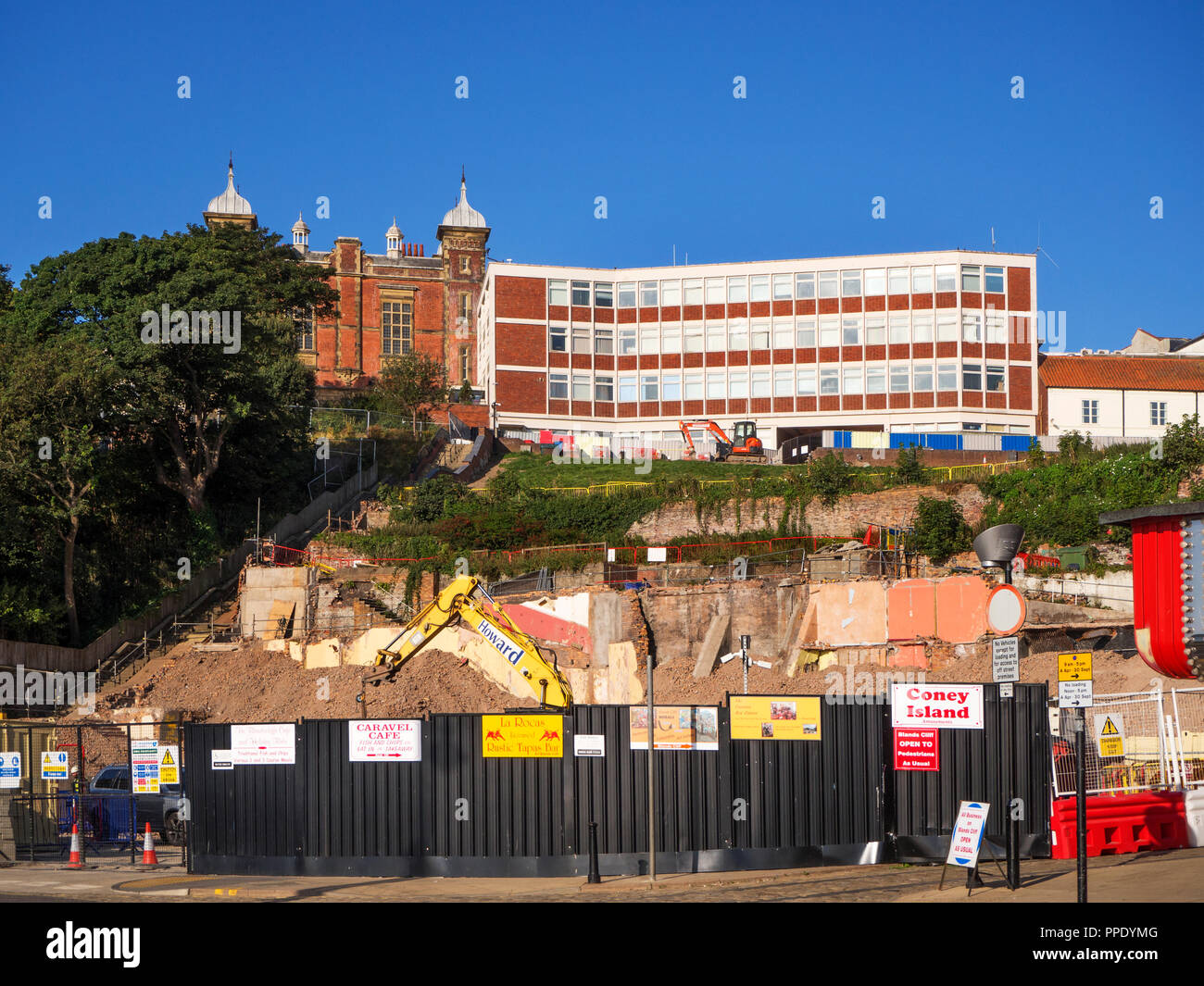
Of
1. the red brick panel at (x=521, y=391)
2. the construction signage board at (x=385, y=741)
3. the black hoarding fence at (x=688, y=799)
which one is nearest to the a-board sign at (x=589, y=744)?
the black hoarding fence at (x=688, y=799)

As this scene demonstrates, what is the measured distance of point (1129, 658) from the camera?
31.1m

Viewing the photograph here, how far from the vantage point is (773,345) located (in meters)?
70.2

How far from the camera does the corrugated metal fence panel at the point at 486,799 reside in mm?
19125

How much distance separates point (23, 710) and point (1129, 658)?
31314mm

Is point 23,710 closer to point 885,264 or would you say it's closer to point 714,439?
point 714,439

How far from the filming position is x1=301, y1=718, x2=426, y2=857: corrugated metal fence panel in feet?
63.8

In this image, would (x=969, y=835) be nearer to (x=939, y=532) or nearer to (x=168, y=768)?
(x=168, y=768)

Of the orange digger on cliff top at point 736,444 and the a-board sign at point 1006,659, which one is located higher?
the orange digger on cliff top at point 736,444

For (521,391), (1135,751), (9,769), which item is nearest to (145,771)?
(9,769)

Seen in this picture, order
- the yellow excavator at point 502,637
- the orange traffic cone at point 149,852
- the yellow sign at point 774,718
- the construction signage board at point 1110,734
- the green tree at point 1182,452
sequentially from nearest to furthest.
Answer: the yellow sign at point 774,718 < the construction signage board at point 1110,734 < the orange traffic cone at point 149,852 < the yellow excavator at point 502,637 < the green tree at point 1182,452

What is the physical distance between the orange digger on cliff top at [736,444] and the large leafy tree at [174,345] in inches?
845

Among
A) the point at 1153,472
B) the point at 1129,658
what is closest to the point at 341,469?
the point at 1153,472

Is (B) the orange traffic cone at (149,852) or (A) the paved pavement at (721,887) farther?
(B) the orange traffic cone at (149,852)

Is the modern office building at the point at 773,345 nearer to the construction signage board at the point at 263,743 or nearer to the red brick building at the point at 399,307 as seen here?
the red brick building at the point at 399,307
